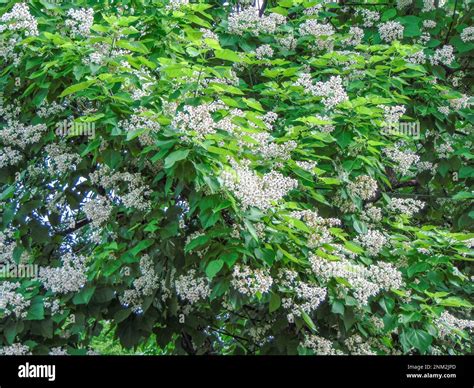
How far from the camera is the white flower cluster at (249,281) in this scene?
4242mm

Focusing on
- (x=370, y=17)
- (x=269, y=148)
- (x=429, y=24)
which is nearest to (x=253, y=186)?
(x=269, y=148)

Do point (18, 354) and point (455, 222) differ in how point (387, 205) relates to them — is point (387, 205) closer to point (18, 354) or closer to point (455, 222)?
point (455, 222)

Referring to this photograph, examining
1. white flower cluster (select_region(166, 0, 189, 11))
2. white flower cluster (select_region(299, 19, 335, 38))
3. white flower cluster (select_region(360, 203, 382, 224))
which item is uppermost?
white flower cluster (select_region(299, 19, 335, 38))

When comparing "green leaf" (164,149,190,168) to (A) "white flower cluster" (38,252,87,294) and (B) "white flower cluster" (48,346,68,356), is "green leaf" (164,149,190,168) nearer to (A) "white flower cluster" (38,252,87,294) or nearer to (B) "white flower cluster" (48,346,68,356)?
(A) "white flower cluster" (38,252,87,294)

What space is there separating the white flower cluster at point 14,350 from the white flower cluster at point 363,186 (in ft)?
8.24

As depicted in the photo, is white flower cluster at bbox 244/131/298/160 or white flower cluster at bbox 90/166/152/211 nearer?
white flower cluster at bbox 90/166/152/211

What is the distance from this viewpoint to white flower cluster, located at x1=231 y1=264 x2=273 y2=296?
13.9 ft

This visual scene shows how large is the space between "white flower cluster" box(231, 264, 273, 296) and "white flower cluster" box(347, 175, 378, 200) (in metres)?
1.34

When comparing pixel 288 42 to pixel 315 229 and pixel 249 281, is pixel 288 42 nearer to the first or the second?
pixel 315 229

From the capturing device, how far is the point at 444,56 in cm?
657

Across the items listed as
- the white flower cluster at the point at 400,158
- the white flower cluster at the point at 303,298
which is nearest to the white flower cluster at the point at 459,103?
the white flower cluster at the point at 400,158
